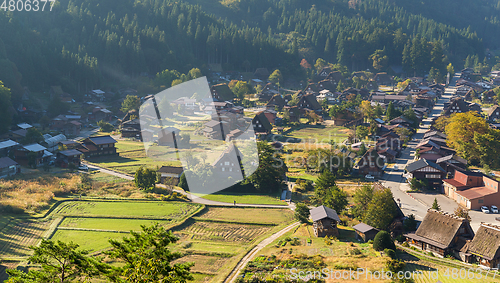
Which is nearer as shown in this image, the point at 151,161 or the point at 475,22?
the point at 151,161

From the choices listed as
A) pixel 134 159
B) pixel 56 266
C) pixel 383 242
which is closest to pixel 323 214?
pixel 383 242

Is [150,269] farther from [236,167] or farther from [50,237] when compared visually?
Answer: [236,167]

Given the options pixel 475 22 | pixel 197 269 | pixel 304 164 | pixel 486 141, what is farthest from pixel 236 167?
pixel 475 22

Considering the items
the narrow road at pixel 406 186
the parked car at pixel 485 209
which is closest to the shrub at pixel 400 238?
the narrow road at pixel 406 186

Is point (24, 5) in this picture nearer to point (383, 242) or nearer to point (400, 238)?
point (400, 238)

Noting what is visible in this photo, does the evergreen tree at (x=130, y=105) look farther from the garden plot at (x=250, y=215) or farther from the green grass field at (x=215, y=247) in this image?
the green grass field at (x=215, y=247)

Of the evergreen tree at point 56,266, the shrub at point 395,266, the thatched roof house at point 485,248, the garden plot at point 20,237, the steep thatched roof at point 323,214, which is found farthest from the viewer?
the steep thatched roof at point 323,214
